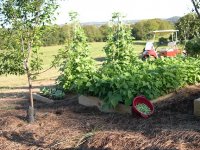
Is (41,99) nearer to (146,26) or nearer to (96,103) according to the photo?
(96,103)

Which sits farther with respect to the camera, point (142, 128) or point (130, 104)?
point (130, 104)

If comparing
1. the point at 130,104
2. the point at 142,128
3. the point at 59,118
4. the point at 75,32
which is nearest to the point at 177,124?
the point at 142,128

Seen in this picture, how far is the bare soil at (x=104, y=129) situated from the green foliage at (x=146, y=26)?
110 feet

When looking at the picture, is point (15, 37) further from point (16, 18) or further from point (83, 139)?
point (83, 139)

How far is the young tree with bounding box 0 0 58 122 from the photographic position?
609cm

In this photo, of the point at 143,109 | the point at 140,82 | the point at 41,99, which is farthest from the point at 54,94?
the point at 143,109

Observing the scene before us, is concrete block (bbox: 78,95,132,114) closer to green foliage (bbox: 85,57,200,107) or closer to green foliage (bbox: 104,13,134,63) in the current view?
green foliage (bbox: 85,57,200,107)

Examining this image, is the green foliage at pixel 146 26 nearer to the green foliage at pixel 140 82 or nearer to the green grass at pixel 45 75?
the green grass at pixel 45 75

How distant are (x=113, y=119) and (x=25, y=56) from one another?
188 centimetres

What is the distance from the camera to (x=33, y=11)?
6.12 meters

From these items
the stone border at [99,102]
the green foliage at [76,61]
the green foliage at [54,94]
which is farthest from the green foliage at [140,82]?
the green foliage at [54,94]

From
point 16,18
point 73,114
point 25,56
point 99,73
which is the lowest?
point 73,114

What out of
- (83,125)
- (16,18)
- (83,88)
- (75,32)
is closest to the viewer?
A: (83,125)

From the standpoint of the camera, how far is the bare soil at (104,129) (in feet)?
14.9
